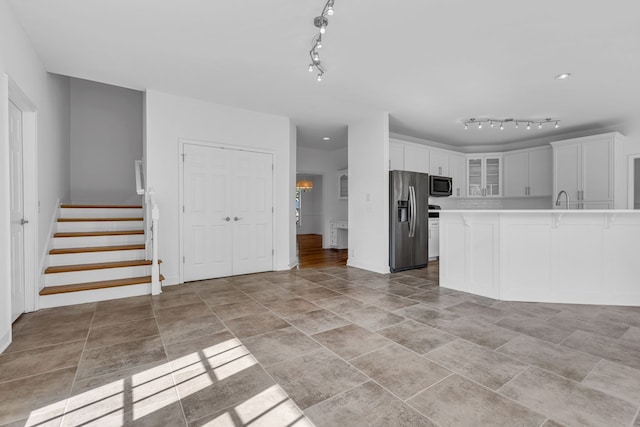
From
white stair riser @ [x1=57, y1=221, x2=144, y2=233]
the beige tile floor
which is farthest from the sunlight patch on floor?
white stair riser @ [x1=57, y1=221, x2=144, y2=233]

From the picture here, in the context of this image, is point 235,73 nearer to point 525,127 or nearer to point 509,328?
point 509,328

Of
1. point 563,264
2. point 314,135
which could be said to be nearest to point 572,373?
point 563,264

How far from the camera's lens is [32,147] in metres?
3.13

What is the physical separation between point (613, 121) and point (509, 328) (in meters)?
5.12

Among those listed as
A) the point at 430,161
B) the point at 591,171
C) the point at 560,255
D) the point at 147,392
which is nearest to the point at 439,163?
the point at 430,161

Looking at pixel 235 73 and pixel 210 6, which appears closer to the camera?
pixel 210 6

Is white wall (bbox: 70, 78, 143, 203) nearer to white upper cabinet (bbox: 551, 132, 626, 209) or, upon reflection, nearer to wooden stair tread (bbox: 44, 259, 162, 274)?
wooden stair tread (bbox: 44, 259, 162, 274)

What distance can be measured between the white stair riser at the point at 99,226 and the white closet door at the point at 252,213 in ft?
4.88

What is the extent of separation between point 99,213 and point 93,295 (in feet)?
5.95

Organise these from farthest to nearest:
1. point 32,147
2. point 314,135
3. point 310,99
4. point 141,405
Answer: point 314,135 < point 310,99 < point 32,147 < point 141,405

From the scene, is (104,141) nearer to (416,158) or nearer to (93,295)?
(93,295)

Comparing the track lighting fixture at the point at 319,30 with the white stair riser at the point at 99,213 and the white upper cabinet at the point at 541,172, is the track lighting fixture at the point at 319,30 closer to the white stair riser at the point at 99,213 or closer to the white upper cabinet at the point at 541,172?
the white stair riser at the point at 99,213

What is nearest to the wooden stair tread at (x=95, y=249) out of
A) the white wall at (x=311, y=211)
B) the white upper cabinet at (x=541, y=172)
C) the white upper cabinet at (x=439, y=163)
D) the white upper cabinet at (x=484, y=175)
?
the white upper cabinet at (x=439, y=163)

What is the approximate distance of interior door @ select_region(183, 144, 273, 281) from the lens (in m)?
4.41
